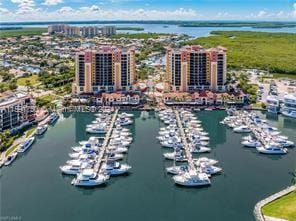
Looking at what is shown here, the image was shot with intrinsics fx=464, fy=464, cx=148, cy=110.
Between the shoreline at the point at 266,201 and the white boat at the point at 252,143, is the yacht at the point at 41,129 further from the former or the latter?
the shoreline at the point at 266,201

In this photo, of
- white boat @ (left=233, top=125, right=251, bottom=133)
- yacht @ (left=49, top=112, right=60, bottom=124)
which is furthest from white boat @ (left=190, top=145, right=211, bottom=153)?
yacht @ (left=49, top=112, right=60, bottom=124)

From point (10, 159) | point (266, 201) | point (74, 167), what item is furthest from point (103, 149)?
point (266, 201)

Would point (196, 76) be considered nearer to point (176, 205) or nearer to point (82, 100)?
point (82, 100)

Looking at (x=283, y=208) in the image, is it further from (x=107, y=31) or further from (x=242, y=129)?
(x=107, y=31)

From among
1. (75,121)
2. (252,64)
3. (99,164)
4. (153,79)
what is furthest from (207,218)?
(252,64)

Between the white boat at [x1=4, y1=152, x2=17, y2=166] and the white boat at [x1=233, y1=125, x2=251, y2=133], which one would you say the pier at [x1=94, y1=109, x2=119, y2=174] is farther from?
the white boat at [x1=233, y1=125, x2=251, y2=133]

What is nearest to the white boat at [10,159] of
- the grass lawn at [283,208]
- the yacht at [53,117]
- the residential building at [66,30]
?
the yacht at [53,117]
